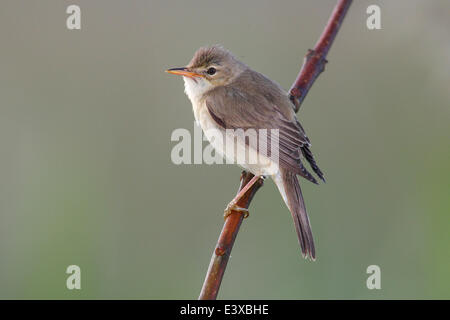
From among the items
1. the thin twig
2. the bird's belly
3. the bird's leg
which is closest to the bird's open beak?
the bird's belly

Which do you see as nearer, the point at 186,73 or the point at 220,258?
the point at 220,258

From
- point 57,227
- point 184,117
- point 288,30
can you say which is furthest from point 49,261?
point 288,30

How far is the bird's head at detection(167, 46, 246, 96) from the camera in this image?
2949 mm

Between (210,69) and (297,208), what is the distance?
35.1 inches

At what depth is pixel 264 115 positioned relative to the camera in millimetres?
2811

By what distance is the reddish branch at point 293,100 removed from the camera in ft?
6.02

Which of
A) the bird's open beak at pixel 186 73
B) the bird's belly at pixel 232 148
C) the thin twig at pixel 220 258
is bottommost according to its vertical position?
the thin twig at pixel 220 258

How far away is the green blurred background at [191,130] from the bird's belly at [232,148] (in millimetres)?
487

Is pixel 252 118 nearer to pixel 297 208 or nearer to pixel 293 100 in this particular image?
pixel 293 100

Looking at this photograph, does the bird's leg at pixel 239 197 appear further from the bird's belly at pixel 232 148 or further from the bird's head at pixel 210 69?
the bird's head at pixel 210 69

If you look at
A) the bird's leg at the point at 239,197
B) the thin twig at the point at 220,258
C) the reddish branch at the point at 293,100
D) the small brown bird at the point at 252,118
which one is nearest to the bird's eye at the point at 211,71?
the small brown bird at the point at 252,118

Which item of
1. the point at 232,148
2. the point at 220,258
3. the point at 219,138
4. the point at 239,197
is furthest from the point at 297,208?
the point at 220,258

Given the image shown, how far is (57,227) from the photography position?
3283mm

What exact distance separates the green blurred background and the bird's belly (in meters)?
0.49
